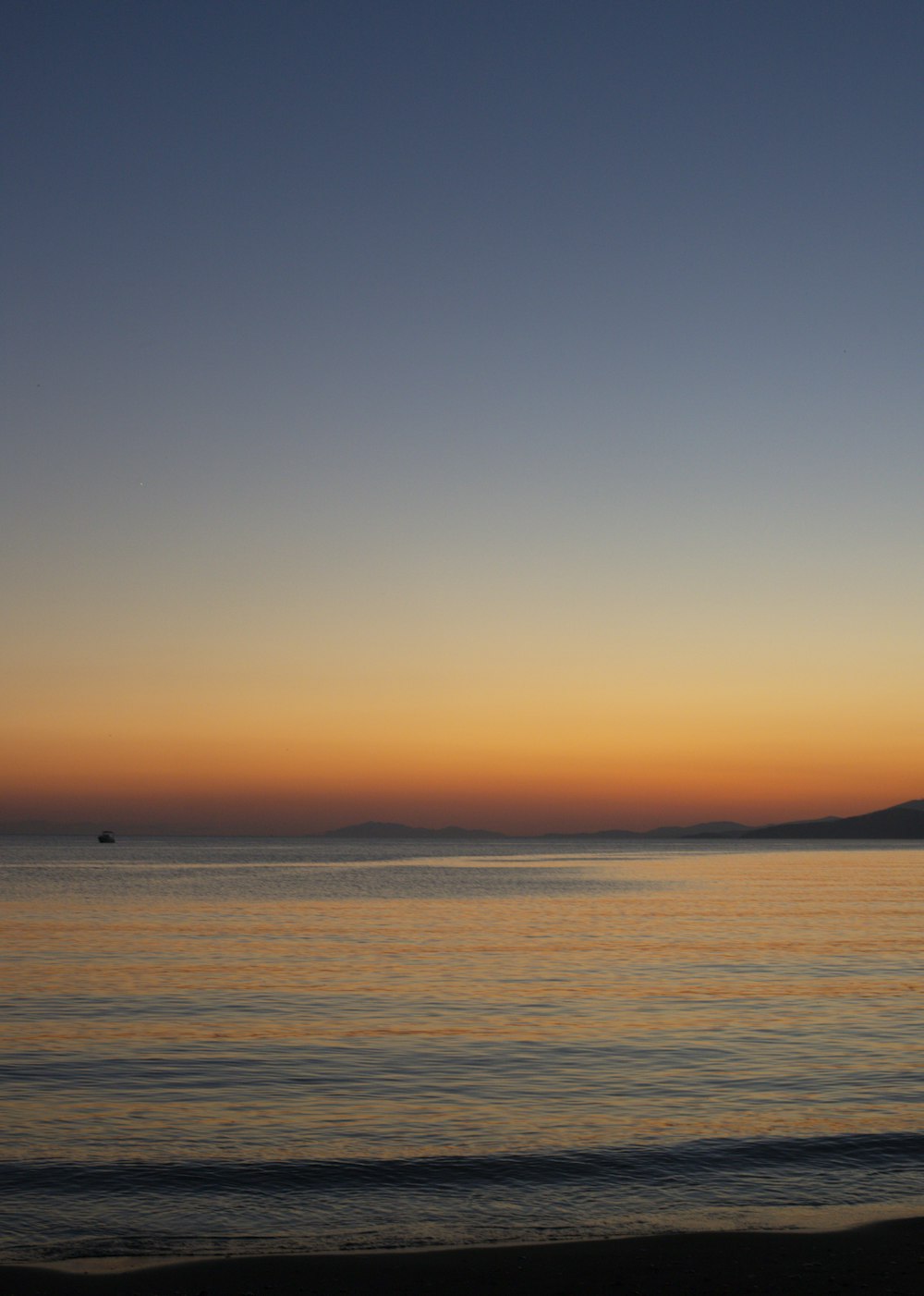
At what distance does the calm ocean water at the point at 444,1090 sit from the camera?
1650cm

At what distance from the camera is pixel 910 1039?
30.8 metres

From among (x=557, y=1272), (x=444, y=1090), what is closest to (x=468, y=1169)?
(x=557, y=1272)

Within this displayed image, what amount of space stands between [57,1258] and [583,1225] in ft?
22.3

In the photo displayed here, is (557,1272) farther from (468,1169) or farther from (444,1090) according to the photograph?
(444,1090)

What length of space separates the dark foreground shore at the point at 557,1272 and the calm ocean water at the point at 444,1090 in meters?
0.82

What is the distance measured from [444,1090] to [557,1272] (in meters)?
11.4

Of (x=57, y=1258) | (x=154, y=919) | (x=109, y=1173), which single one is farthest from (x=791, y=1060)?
(x=154, y=919)

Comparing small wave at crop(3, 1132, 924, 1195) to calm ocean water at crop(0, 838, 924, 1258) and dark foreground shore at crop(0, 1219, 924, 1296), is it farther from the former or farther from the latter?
dark foreground shore at crop(0, 1219, 924, 1296)

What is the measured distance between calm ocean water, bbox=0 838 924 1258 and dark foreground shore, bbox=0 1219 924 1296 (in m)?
0.82

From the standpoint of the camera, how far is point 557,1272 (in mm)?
13680

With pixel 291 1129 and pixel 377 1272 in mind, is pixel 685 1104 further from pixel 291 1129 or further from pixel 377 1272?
pixel 377 1272

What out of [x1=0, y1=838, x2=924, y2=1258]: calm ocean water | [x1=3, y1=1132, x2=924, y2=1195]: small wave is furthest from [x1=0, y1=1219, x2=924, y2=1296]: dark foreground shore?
[x1=3, y1=1132, x2=924, y2=1195]: small wave

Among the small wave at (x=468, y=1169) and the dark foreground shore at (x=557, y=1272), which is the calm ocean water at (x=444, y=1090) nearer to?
the small wave at (x=468, y=1169)

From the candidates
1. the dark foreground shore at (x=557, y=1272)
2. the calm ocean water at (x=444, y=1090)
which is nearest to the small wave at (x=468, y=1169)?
the calm ocean water at (x=444, y=1090)
